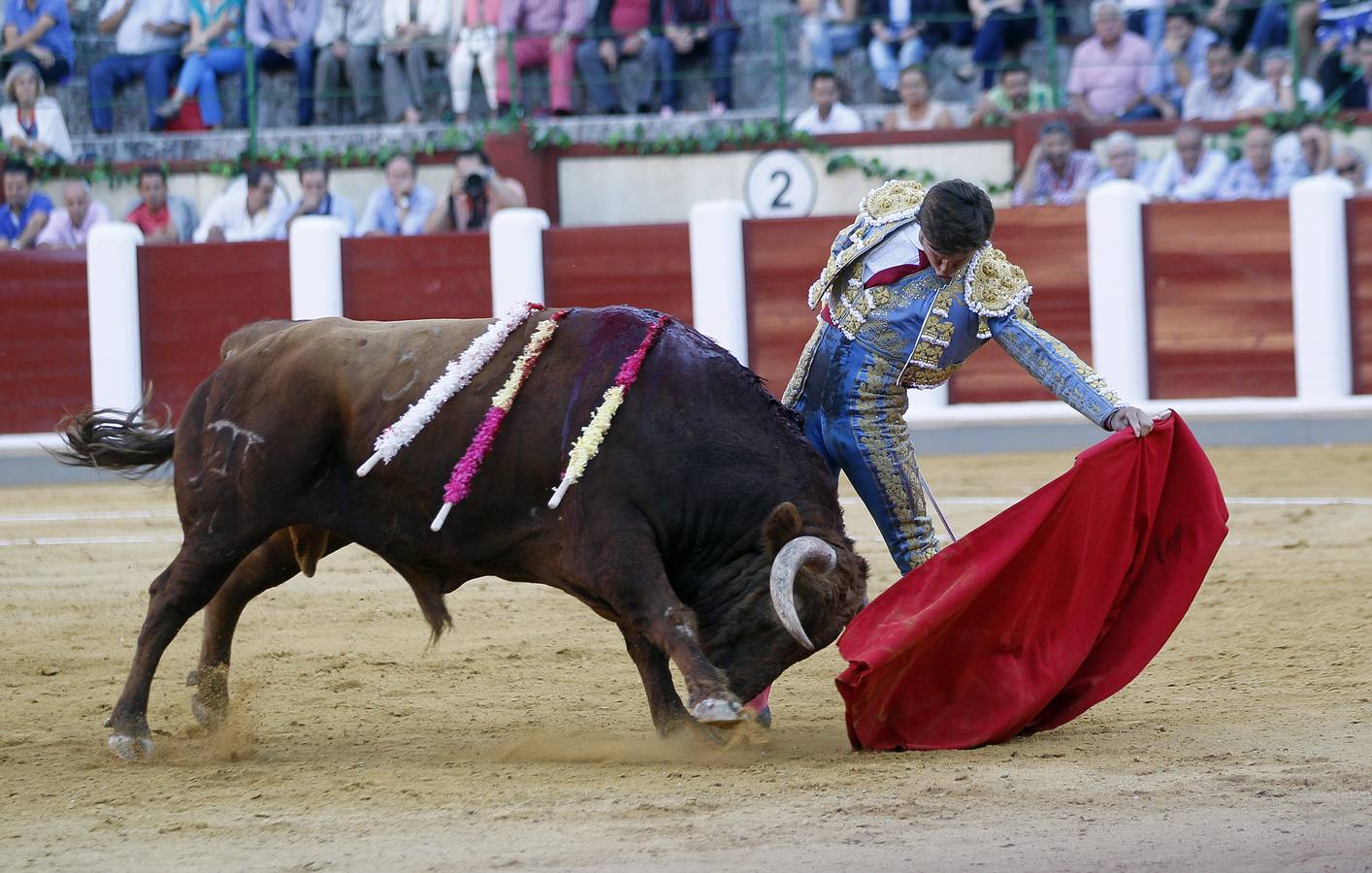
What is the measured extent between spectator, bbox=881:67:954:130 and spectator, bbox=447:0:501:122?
239 centimetres

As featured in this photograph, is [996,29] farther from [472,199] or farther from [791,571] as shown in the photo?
[791,571]

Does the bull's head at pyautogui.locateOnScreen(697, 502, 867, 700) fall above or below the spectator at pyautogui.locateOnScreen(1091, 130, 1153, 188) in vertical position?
below

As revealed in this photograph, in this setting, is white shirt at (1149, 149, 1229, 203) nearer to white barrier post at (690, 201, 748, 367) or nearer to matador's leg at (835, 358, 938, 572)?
white barrier post at (690, 201, 748, 367)

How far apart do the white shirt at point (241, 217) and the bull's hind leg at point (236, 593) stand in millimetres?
5799

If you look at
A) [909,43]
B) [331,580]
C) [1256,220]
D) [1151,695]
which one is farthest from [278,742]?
[909,43]

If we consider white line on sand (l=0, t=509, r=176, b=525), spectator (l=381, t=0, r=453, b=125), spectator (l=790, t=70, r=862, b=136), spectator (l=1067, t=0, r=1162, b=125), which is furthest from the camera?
spectator (l=381, t=0, r=453, b=125)

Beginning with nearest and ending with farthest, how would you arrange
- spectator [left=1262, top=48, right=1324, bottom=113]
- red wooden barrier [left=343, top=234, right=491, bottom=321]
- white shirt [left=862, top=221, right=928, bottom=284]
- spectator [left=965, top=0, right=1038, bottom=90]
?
white shirt [left=862, top=221, right=928, bottom=284], spectator [left=1262, top=48, right=1324, bottom=113], red wooden barrier [left=343, top=234, right=491, bottom=321], spectator [left=965, top=0, right=1038, bottom=90]

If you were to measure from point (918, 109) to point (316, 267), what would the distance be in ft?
10.8

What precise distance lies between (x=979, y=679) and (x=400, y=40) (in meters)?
7.91

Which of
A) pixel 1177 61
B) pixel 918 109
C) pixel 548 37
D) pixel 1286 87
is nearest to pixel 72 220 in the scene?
pixel 548 37

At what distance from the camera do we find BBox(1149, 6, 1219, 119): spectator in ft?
30.7

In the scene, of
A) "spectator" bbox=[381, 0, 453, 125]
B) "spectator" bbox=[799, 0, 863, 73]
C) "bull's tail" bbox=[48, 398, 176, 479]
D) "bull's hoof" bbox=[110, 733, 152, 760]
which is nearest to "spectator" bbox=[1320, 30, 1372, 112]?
"spectator" bbox=[799, 0, 863, 73]

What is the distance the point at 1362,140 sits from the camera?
9172mm

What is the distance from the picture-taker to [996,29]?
386 inches
